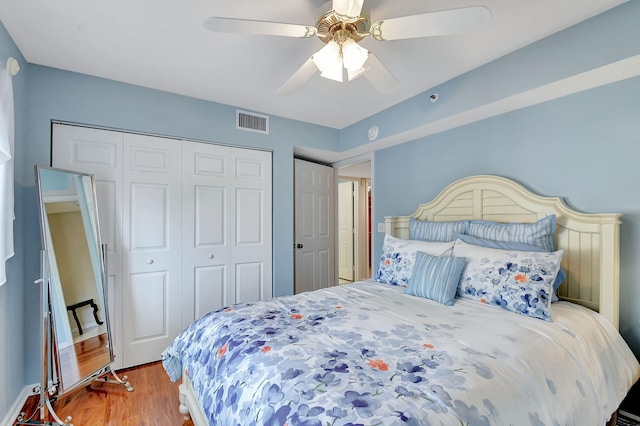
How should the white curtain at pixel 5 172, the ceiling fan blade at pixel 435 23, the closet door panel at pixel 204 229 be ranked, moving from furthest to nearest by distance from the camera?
the closet door panel at pixel 204 229 < the white curtain at pixel 5 172 < the ceiling fan blade at pixel 435 23

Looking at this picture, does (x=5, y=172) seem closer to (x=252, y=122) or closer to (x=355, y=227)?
(x=252, y=122)

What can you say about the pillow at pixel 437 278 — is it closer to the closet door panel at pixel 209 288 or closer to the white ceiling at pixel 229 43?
the white ceiling at pixel 229 43

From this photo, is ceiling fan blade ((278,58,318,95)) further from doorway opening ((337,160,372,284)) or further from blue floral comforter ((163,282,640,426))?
doorway opening ((337,160,372,284))

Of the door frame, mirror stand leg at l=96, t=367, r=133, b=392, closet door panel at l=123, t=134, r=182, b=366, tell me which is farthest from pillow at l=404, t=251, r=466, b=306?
the door frame

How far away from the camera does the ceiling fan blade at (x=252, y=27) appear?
48.5 inches

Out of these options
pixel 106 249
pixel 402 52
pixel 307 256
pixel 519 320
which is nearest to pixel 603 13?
pixel 402 52

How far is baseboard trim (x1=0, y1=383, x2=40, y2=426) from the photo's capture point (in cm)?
171

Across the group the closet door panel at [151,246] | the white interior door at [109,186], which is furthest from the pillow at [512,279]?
the white interior door at [109,186]

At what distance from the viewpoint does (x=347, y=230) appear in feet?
17.7

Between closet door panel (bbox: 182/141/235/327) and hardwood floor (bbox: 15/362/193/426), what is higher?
closet door panel (bbox: 182/141/235/327)

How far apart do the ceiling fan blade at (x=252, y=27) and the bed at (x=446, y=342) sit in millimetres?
1385

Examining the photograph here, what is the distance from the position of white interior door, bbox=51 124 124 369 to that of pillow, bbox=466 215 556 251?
2855mm

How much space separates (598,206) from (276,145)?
267 cm

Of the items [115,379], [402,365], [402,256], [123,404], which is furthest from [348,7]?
[115,379]
